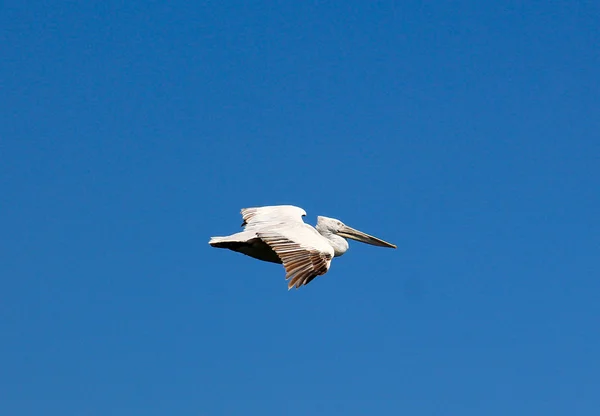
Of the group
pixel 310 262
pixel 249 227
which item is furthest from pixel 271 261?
pixel 310 262

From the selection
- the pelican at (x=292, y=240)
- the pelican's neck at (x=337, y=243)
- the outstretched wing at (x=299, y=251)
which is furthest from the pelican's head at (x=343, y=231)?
the outstretched wing at (x=299, y=251)

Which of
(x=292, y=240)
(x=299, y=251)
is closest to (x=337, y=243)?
(x=292, y=240)

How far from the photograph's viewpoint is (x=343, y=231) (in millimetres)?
28531

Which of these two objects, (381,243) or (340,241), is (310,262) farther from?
(381,243)

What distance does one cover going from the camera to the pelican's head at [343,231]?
2788 centimetres

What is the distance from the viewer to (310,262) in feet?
71.8

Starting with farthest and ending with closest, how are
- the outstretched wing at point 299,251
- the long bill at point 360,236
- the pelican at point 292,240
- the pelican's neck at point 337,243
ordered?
the long bill at point 360,236 → the pelican's neck at point 337,243 → the pelican at point 292,240 → the outstretched wing at point 299,251

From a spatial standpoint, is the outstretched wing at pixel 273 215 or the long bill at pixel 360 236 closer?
the outstretched wing at pixel 273 215

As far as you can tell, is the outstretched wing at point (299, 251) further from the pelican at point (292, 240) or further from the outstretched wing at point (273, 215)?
the outstretched wing at point (273, 215)

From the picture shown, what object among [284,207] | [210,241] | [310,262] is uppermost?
[284,207]

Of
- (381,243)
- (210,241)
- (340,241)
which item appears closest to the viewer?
(210,241)

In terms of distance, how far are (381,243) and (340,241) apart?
2622 mm

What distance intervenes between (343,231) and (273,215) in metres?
2.37

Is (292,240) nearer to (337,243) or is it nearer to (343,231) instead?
(337,243)
